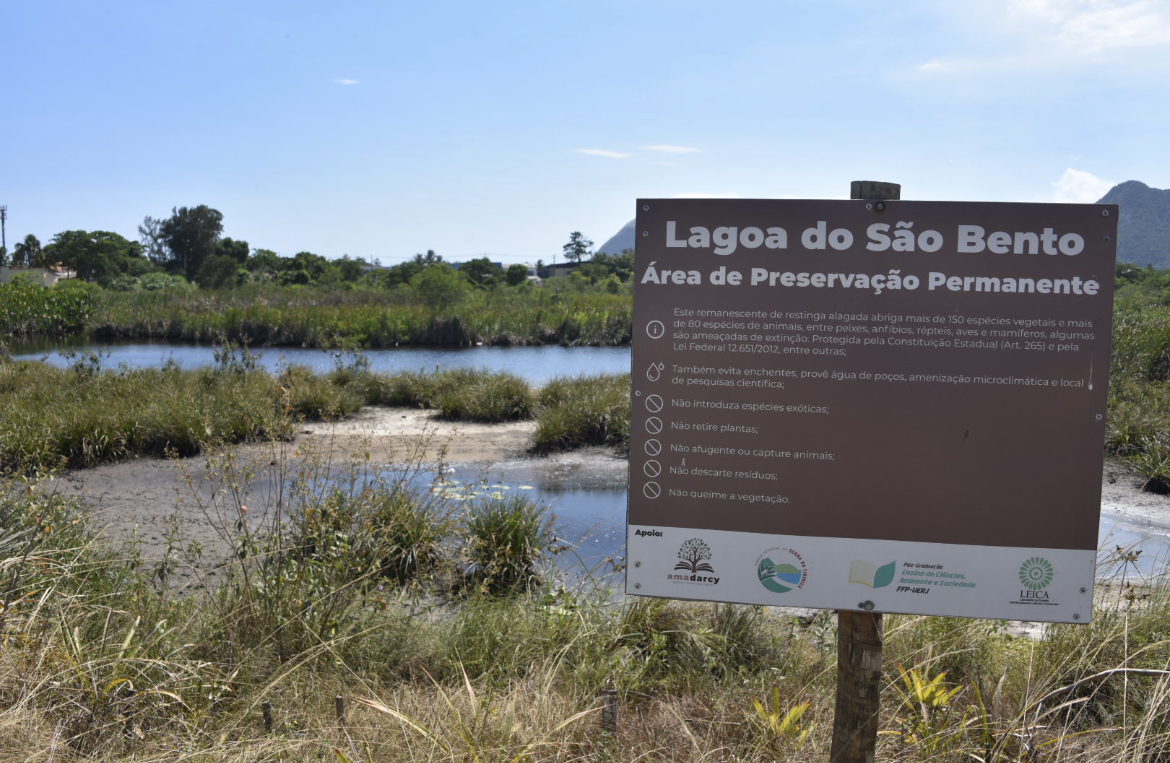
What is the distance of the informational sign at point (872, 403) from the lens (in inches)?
95.5

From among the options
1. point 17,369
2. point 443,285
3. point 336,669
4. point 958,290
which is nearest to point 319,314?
point 443,285

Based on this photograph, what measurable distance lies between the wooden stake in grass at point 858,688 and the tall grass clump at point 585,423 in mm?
8191

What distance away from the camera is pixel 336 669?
374 centimetres

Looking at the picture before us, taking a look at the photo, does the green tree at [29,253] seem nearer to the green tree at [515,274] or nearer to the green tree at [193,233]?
the green tree at [193,233]

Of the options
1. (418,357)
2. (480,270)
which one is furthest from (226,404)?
(480,270)

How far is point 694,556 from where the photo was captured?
2.56 m

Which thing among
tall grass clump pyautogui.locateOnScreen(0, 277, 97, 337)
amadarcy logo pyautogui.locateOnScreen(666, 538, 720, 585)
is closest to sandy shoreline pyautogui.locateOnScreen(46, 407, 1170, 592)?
amadarcy logo pyautogui.locateOnScreen(666, 538, 720, 585)

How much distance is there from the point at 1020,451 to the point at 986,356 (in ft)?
0.95

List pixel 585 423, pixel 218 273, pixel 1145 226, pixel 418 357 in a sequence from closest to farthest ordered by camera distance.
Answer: pixel 585 423
pixel 418 357
pixel 218 273
pixel 1145 226

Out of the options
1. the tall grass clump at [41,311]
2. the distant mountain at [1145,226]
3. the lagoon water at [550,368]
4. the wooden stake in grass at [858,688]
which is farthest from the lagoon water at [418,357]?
the distant mountain at [1145,226]

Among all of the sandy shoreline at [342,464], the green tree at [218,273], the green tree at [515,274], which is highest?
the green tree at [515,274]

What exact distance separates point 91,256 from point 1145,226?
104287 millimetres

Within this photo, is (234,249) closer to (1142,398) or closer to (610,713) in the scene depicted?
(1142,398)

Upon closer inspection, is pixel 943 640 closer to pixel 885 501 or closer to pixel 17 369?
pixel 885 501
